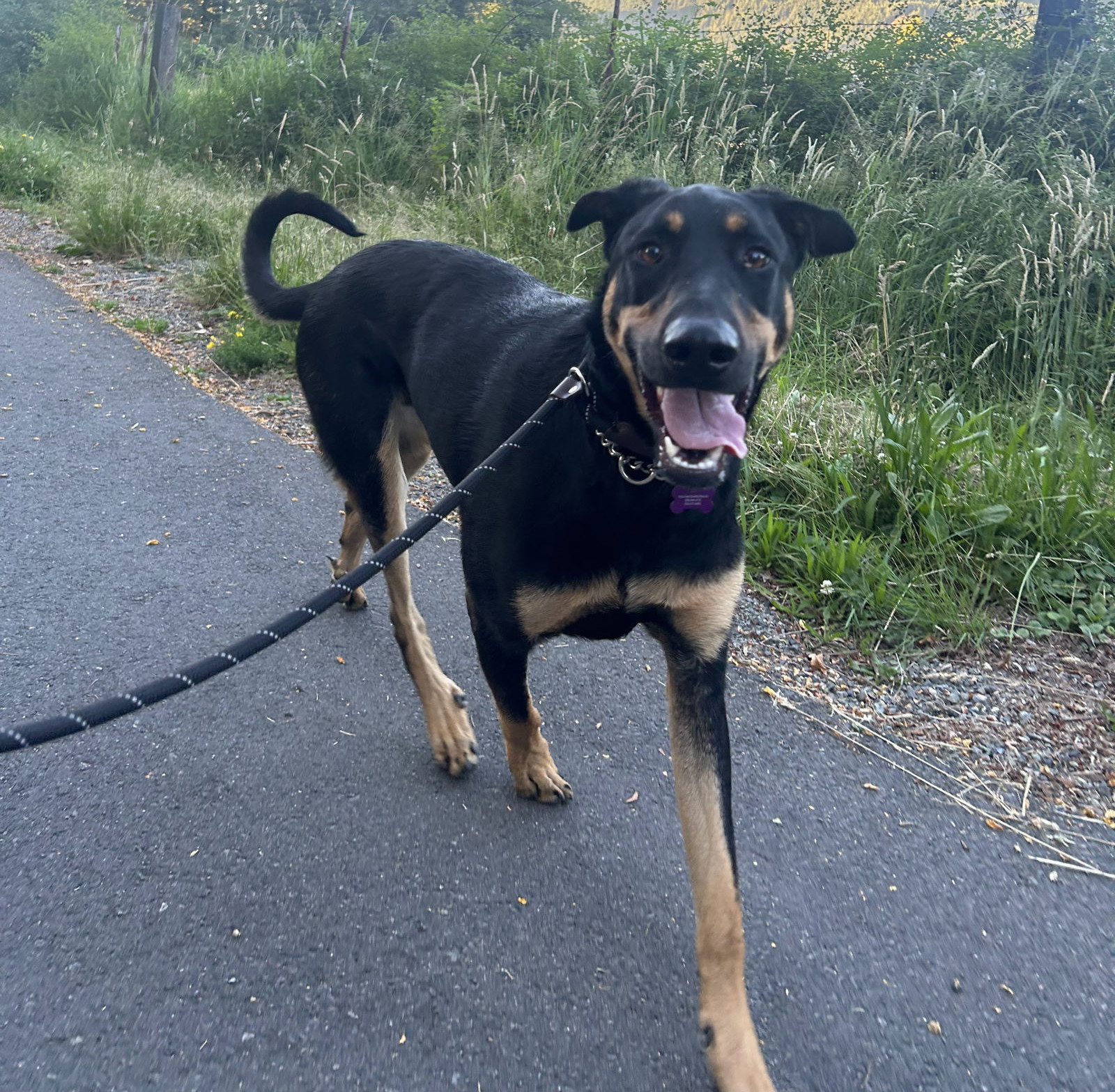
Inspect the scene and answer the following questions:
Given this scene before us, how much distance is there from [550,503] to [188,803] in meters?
1.30

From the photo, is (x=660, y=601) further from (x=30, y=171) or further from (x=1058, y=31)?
(x=30, y=171)

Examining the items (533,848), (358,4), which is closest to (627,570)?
(533,848)

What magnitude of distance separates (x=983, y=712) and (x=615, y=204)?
2.00 m

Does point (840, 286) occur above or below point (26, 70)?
above

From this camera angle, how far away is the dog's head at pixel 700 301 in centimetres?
190

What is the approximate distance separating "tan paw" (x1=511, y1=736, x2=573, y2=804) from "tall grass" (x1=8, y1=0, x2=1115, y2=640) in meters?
1.43

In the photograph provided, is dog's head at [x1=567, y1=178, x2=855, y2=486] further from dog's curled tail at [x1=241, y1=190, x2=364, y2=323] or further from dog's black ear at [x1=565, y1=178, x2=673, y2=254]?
dog's curled tail at [x1=241, y1=190, x2=364, y2=323]

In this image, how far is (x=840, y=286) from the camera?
5.66 meters

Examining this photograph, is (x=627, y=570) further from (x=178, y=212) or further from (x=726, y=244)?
(x=178, y=212)

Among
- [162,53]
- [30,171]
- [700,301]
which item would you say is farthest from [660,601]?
[162,53]

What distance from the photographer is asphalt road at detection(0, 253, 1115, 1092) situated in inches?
72.3

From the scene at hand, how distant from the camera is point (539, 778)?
8.34 ft

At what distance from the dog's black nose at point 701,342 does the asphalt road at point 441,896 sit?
1.32m

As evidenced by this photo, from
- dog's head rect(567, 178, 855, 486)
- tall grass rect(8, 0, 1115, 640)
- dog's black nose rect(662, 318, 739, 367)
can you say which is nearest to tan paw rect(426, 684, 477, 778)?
dog's head rect(567, 178, 855, 486)
